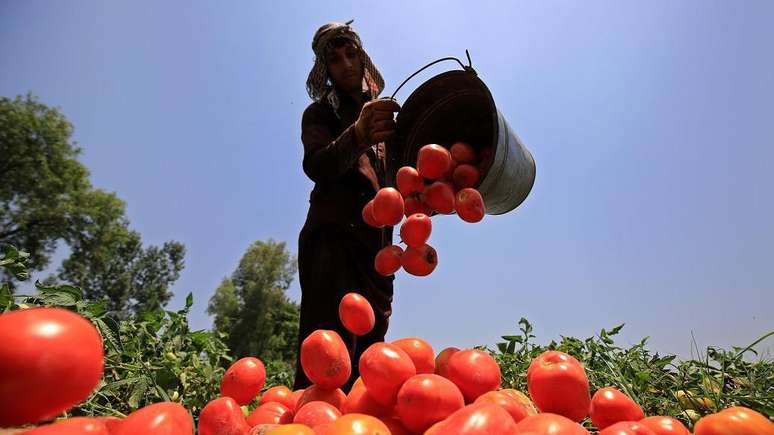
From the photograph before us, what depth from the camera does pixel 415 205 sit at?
277 centimetres

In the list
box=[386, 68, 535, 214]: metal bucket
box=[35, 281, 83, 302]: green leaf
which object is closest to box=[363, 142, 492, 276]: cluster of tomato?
box=[386, 68, 535, 214]: metal bucket

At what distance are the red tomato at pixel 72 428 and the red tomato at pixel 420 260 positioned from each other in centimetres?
176

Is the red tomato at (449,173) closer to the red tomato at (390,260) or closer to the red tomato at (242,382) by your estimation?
the red tomato at (390,260)

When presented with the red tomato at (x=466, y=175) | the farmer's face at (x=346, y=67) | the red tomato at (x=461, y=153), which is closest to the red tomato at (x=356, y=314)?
the red tomato at (x=466, y=175)

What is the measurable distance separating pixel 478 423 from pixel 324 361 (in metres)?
0.64

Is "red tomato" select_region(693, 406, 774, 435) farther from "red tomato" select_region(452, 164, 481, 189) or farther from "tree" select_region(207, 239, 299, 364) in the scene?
"tree" select_region(207, 239, 299, 364)

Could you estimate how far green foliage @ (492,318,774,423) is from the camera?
194 cm

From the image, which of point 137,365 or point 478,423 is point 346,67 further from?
point 478,423

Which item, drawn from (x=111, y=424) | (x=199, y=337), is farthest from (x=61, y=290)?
(x=111, y=424)

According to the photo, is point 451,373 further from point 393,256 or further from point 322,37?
point 322,37

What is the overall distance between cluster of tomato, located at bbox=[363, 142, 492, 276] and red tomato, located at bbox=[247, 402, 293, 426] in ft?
3.96

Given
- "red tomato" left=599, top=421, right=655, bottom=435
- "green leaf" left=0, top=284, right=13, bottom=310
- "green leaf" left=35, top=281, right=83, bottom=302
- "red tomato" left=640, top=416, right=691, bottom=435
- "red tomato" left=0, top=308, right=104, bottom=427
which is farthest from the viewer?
"green leaf" left=35, top=281, right=83, bottom=302

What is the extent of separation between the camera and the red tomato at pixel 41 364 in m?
0.81

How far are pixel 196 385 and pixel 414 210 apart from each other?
5.74ft
